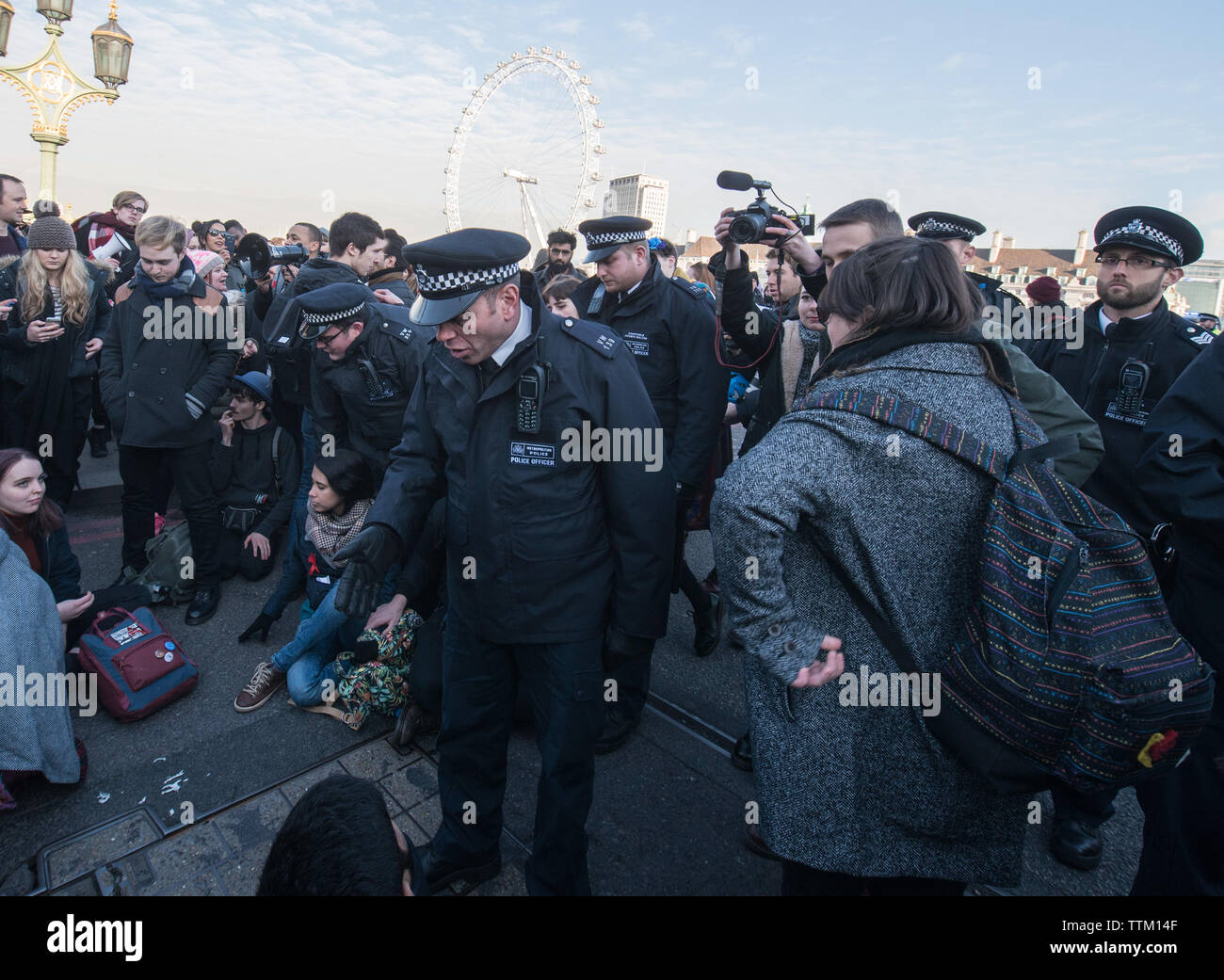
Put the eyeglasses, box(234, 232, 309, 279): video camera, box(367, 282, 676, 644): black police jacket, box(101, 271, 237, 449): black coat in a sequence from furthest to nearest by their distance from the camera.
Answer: box(234, 232, 309, 279): video camera < box(101, 271, 237, 449): black coat < the eyeglasses < box(367, 282, 676, 644): black police jacket

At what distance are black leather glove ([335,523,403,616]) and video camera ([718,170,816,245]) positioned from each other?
5.33 feet

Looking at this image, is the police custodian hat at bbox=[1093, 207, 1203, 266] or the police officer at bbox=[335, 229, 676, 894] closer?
the police officer at bbox=[335, 229, 676, 894]

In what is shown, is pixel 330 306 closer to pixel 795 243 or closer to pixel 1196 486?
pixel 795 243

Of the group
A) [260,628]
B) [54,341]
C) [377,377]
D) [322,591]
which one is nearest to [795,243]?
[377,377]

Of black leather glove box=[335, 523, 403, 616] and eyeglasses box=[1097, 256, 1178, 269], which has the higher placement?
eyeglasses box=[1097, 256, 1178, 269]

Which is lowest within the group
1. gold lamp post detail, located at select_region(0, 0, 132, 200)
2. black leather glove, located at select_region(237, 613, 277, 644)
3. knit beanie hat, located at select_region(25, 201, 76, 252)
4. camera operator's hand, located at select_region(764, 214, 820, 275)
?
black leather glove, located at select_region(237, 613, 277, 644)

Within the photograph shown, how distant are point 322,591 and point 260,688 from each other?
0.53 meters

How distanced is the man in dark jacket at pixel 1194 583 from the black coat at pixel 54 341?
5.59 metres

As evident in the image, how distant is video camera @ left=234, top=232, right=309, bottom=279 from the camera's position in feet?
19.0

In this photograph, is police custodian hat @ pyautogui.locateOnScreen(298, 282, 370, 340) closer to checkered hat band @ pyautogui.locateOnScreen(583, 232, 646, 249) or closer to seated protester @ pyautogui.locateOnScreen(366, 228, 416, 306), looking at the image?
seated protester @ pyautogui.locateOnScreen(366, 228, 416, 306)

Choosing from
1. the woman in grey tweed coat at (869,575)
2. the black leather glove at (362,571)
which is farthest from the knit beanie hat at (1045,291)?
the black leather glove at (362,571)

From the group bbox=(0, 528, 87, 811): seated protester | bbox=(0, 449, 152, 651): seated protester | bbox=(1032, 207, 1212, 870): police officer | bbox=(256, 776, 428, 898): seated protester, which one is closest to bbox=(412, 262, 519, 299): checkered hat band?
bbox=(256, 776, 428, 898): seated protester

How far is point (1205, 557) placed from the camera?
1.94m
